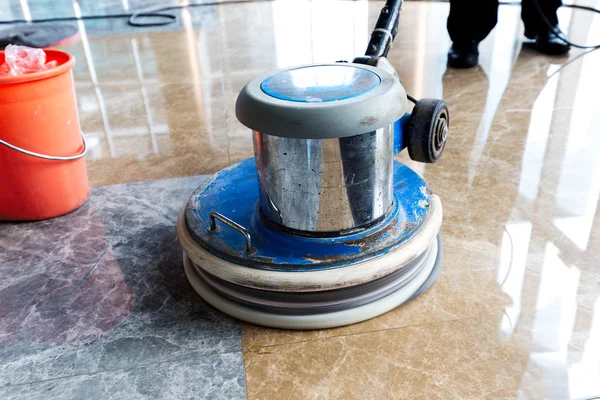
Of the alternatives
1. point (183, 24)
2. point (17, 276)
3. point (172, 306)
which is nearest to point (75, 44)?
point (183, 24)

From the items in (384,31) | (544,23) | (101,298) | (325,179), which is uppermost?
(384,31)

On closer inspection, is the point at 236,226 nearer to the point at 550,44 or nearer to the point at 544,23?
the point at 550,44

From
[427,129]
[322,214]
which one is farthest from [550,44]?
[322,214]

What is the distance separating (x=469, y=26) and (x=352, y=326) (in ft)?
6.76

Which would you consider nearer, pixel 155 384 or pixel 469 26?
pixel 155 384

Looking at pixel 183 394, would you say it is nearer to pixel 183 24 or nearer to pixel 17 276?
pixel 17 276

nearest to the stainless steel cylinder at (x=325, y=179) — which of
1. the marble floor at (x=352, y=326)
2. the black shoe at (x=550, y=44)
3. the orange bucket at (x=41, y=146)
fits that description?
the marble floor at (x=352, y=326)

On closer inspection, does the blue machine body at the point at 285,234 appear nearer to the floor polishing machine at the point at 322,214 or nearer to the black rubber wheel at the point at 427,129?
the floor polishing machine at the point at 322,214

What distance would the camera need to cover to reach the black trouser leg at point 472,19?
268 cm

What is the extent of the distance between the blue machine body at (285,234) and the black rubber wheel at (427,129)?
0.40 ft

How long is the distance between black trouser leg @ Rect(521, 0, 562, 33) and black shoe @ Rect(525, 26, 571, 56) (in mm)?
38

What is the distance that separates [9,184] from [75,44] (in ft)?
7.44

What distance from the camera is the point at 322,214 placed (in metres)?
1.10

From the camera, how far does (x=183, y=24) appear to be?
3.98 m
